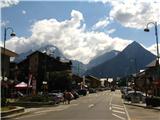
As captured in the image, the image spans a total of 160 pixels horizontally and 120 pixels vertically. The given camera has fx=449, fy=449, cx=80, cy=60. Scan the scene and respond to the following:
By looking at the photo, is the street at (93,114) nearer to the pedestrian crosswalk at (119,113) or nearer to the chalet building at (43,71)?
the pedestrian crosswalk at (119,113)

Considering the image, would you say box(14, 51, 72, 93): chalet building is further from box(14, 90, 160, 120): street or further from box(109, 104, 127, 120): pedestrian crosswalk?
box(109, 104, 127, 120): pedestrian crosswalk

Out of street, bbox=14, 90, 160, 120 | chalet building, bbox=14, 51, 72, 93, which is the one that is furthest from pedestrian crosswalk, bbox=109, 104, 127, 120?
chalet building, bbox=14, 51, 72, 93

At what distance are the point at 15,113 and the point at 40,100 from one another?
21.9 meters

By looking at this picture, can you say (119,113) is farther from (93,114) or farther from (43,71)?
(43,71)

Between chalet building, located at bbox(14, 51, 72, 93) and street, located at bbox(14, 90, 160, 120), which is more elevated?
chalet building, located at bbox(14, 51, 72, 93)

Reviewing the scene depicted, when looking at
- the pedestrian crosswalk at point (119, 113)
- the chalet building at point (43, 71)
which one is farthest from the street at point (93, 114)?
the chalet building at point (43, 71)

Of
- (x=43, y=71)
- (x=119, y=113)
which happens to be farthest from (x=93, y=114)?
(x=43, y=71)

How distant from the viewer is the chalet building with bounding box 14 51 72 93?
9962cm

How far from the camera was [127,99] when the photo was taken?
68.9m

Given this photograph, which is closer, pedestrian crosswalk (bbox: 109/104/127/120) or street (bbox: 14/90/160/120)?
street (bbox: 14/90/160/120)

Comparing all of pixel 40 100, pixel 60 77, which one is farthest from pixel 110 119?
pixel 60 77

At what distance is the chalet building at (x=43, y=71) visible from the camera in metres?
99.6

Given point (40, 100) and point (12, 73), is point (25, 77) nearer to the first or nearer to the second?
point (12, 73)

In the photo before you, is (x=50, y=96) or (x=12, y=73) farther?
(x=12, y=73)
